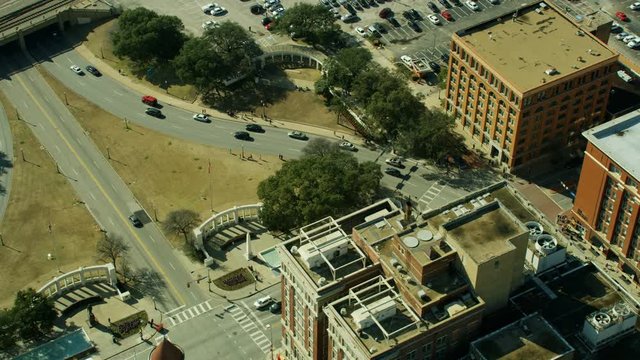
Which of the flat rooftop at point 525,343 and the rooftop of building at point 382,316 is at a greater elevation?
the rooftop of building at point 382,316

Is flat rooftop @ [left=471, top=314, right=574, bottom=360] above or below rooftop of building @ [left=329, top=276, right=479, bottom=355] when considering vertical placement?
below

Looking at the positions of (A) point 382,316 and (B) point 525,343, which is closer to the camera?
(A) point 382,316

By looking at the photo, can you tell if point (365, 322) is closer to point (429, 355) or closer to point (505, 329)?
point (429, 355)

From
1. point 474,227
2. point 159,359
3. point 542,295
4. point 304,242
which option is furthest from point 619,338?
point 159,359

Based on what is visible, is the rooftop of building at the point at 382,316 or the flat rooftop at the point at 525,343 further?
the flat rooftop at the point at 525,343

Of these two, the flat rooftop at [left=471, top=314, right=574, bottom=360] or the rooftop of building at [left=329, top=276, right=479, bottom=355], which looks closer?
the rooftop of building at [left=329, top=276, right=479, bottom=355]

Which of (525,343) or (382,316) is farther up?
(382,316)
